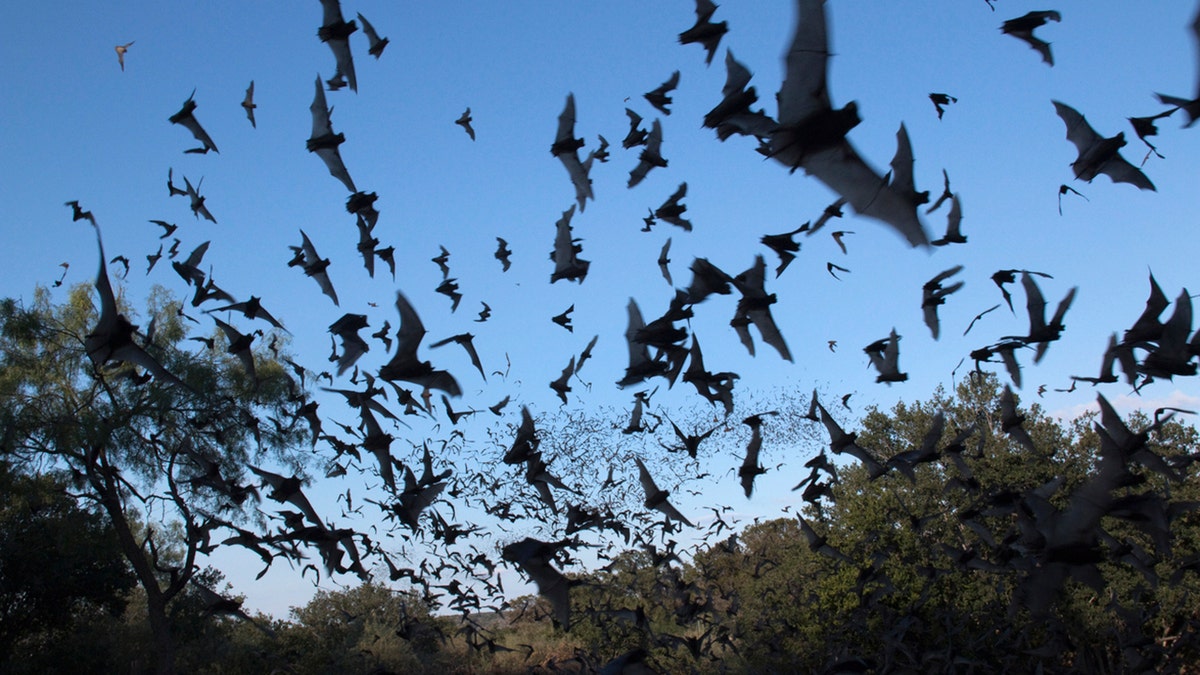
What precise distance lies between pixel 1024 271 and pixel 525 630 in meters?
39.6

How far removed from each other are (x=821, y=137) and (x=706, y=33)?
3.02m

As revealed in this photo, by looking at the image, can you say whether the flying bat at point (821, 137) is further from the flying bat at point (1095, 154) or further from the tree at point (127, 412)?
the tree at point (127, 412)

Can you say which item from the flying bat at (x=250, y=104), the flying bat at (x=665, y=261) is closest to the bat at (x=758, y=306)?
the flying bat at (x=665, y=261)

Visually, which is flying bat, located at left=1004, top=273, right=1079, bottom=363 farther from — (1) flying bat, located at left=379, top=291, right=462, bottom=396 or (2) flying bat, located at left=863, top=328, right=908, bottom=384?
(1) flying bat, located at left=379, top=291, right=462, bottom=396

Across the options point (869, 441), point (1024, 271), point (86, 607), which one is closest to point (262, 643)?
point (86, 607)

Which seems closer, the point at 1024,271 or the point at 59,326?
the point at 1024,271

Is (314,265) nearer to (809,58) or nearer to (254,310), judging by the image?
(254,310)

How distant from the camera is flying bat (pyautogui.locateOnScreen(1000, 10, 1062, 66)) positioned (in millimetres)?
6398

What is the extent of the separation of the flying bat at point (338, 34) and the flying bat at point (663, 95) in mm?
2892

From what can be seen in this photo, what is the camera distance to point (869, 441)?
41.5 m

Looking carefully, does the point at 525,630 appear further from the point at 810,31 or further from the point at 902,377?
the point at 810,31

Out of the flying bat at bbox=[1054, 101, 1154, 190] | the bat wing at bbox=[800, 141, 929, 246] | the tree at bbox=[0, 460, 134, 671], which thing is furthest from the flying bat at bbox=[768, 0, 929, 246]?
the tree at bbox=[0, 460, 134, 671]

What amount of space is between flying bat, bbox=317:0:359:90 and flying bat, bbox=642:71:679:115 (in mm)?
2892

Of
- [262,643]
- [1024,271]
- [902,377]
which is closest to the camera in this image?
[1024,271]
